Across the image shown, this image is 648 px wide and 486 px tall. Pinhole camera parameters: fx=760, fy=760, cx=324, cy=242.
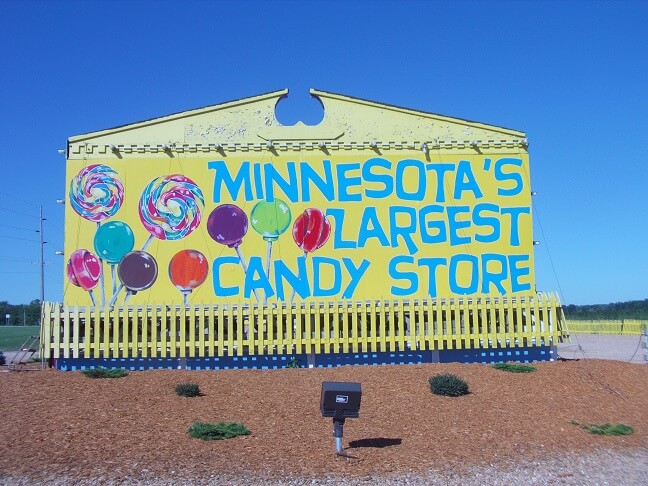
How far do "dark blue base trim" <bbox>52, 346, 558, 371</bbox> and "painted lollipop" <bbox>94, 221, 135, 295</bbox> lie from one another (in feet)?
6.18

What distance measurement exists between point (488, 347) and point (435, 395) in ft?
14.5

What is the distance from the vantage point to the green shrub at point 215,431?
9.80 metres

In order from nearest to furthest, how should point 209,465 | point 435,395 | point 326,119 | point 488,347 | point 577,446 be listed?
point 209,465 → point 577,446 → point 435,395 → point 488,347 → point 326,119

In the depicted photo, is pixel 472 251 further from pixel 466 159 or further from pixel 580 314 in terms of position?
pixel 580 314

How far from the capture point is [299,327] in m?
15.9

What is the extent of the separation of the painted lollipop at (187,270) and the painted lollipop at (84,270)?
167 cm

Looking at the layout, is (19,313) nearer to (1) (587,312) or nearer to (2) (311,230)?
(1) (587,312)

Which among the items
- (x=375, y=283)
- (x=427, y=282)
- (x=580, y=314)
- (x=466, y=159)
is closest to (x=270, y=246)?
(x=375, y=283)

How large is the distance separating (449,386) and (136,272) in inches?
310

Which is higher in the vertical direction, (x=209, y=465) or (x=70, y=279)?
(x=70, y=279)

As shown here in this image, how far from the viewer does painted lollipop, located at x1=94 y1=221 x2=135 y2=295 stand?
55.2 feet

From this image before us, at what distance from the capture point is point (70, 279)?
1681 cm

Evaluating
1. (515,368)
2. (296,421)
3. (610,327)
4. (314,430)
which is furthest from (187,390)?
(610,327)

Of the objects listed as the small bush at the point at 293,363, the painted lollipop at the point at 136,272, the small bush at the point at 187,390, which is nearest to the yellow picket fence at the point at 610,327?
the small bush at the point at 293,363
